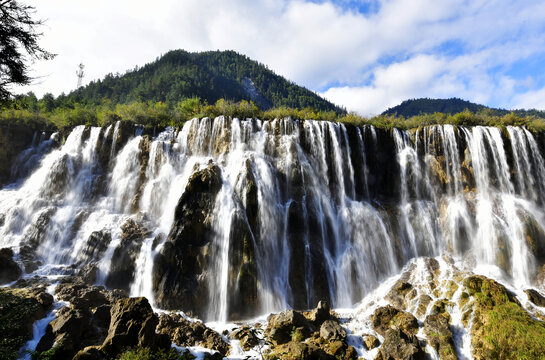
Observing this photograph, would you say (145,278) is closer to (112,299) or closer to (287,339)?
(112,299)

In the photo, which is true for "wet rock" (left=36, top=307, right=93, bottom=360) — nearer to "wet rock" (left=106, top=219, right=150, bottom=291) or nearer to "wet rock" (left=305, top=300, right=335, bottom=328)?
"wet rock" (left=106, top=219, right=150, bottom=291)

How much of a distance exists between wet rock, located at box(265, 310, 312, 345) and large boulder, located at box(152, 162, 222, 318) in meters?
4.51

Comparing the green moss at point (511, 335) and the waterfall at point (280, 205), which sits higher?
the waterfall at point (280, 205)

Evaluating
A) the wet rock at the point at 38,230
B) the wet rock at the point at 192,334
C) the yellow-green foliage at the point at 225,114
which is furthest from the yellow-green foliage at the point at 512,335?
the wet rock at the point at 38,230

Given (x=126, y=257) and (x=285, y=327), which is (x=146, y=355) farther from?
(x=126, y=257)

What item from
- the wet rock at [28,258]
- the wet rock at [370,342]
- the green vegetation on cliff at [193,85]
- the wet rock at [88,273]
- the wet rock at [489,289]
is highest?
the green vegetation on cliff at [193,85]

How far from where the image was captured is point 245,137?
835 inches

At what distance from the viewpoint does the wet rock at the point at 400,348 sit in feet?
32.2

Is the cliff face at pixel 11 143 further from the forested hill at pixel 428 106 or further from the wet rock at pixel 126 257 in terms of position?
the forested hill at pixel 428 106

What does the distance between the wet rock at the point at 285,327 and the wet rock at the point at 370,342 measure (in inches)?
93.9

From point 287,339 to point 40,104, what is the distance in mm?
52101

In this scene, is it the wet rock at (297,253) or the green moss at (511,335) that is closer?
the green moss at (511,335)

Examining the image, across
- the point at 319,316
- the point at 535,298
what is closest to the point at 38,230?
the point at 319,316

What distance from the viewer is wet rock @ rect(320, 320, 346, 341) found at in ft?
34.6
